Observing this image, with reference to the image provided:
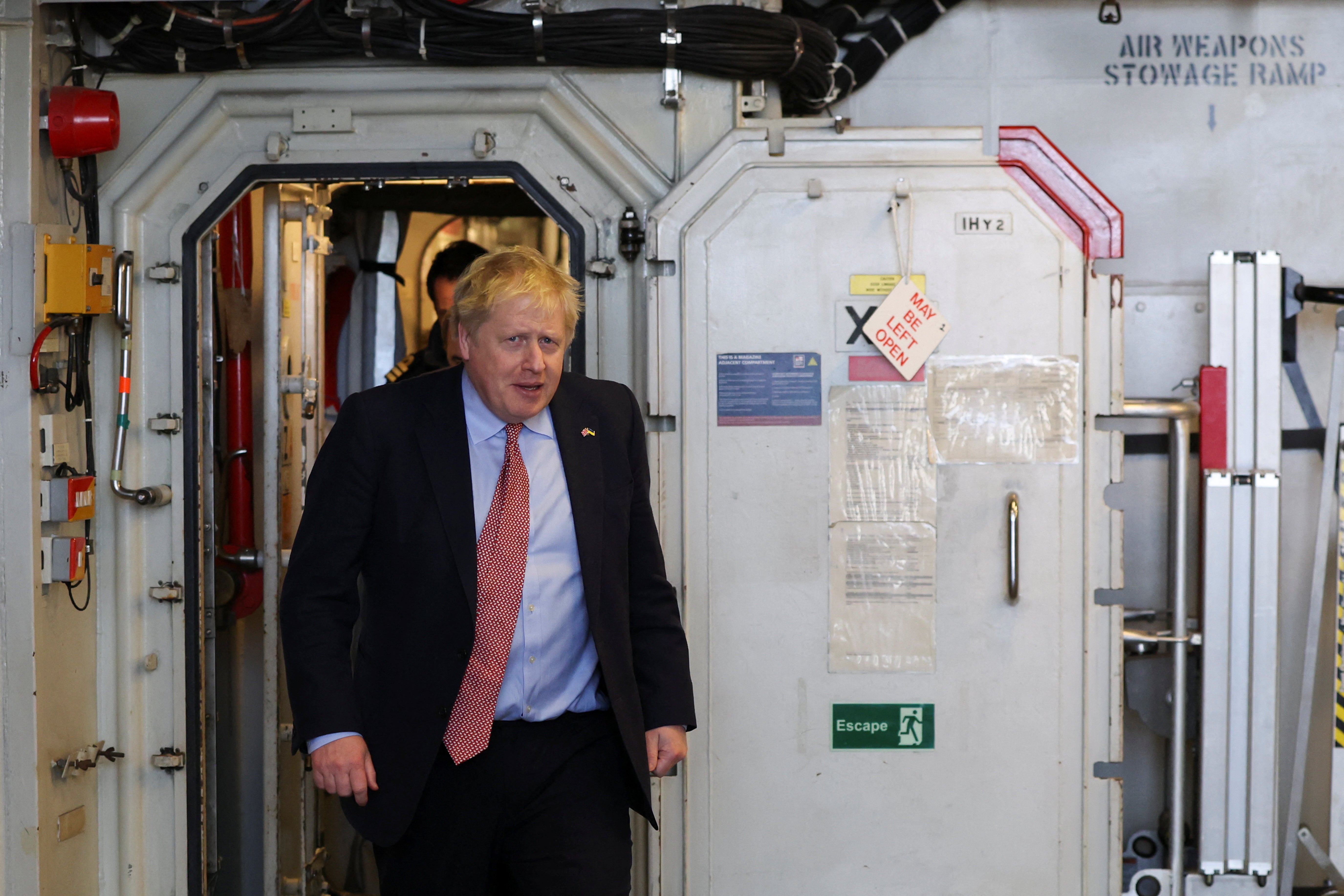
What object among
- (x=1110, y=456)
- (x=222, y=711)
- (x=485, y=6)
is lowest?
(x=222, y=711)

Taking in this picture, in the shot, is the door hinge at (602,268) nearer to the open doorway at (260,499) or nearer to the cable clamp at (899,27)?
the open doorway at (260,499)

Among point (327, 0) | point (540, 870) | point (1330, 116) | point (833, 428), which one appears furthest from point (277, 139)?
point (1330, 116)

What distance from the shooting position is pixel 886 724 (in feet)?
10.1

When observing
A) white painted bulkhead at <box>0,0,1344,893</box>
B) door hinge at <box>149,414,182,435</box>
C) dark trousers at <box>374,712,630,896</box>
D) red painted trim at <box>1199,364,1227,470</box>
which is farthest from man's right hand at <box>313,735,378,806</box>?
red painted trim at <box>1199,364,1227,470</box>

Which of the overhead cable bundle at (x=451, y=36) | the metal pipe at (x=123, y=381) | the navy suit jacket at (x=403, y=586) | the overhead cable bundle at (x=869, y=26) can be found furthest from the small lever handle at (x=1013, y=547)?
the metal pipe at (x=123, y=381)

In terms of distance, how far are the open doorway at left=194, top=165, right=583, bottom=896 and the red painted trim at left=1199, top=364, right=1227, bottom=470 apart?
165 cm

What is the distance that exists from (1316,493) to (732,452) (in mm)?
2014

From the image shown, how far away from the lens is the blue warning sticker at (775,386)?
121 inches

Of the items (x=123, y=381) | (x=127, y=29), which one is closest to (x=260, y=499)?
(x=123, y=381)

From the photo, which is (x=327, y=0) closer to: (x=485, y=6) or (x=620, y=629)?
(x=485, y=6)

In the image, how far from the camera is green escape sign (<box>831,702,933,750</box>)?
10.1 feet

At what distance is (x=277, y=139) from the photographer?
3.17 meters

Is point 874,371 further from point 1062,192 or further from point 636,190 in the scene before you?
point 636,190

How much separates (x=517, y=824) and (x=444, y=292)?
254 cm
